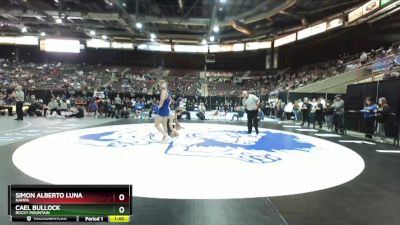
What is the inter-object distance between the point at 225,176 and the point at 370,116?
27.7ft

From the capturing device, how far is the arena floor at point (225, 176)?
344 cm

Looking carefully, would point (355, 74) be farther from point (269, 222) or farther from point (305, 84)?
point (269, 222)

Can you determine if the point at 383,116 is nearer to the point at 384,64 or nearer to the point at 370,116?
the point at 370,116

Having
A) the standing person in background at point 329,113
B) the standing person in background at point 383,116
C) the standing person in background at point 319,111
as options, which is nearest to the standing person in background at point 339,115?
the standing person in background at point 329,113

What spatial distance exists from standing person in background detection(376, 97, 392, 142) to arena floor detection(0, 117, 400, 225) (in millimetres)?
2118

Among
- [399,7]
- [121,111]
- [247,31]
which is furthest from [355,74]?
[121,111]

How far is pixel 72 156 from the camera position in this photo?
6375 mm

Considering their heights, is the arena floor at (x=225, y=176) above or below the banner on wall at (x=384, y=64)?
below

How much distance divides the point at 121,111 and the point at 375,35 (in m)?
23.7

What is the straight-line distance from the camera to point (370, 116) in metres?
11.4
